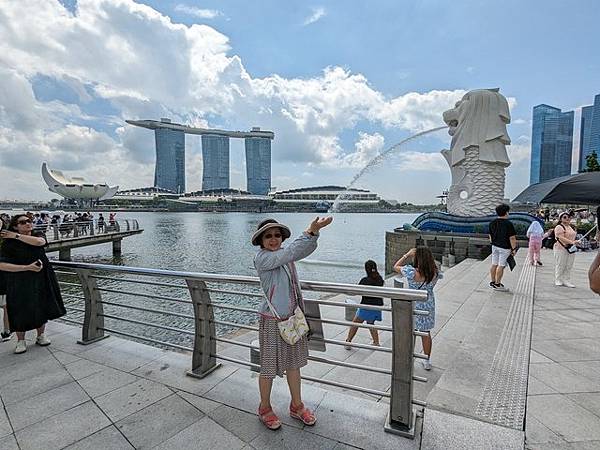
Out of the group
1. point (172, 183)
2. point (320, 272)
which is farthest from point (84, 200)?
point (320, 272)

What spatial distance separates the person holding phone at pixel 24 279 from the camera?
12.0ft

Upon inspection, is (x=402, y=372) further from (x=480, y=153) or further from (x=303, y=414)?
(x=480, y=153)

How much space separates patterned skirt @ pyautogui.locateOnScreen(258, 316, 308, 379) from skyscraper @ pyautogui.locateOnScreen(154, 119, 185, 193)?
150m

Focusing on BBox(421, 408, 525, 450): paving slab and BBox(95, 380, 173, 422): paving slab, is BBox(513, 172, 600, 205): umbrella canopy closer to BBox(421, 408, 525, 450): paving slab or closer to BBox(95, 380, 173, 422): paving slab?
BBox(421, 408, 525, 450): paving slab

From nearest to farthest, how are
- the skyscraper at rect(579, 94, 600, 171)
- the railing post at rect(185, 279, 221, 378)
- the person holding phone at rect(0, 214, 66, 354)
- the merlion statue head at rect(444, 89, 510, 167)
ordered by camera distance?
the railing post at rect(185, 279, 221, 378) < the person holding phone at rect(0, 214, 66, 354) < the merlion statue head at rect(444, 89, 510, 167) < the skyscraper at rect(579, 94, 600, 171)

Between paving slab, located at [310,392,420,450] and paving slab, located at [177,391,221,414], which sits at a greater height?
paving slab, located at [310,392,420,450]

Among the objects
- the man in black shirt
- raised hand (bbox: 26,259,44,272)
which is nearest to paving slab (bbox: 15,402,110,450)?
raised hand (bbox: 26,259,44,272)

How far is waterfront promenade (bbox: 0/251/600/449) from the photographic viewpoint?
7.27ft

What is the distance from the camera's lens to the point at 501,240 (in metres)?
6.38

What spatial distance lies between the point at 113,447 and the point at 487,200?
22.4 m

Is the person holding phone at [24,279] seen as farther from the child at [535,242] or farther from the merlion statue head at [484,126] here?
the merlion statue head at [484,126]

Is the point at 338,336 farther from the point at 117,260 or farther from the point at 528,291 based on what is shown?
the point at 117,260

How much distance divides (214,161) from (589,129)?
443ft

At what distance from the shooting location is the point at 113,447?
2.19 m
